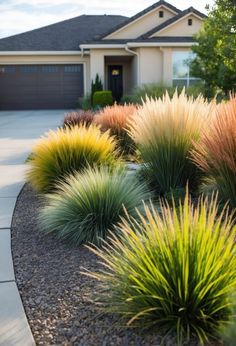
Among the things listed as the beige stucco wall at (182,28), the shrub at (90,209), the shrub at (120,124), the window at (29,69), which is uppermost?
the beige stucco wall at (182,28)

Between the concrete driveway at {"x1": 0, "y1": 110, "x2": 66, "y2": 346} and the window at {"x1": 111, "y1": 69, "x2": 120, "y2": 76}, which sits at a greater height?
the window at {"x1": 111, "y1": 69, "x2": 120, "y2": 76}

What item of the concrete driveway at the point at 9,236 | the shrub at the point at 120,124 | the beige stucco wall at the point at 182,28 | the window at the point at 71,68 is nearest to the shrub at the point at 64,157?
the concrete driveway at the point at 9,236

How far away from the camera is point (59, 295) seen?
12.3 ft

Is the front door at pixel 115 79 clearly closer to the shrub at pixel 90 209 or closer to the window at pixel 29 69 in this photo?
the window at pixel 29 69

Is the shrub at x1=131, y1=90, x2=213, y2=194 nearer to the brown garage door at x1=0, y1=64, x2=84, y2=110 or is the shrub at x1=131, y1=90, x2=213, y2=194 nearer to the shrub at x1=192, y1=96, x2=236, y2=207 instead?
the shrub at x1=192, y1=96, x2=236, y2=207

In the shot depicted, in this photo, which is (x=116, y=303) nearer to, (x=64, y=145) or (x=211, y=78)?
(x=64, y=145)

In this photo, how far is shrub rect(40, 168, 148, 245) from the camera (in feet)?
16.3

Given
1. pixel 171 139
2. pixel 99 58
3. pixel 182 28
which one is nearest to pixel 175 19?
pixel 182 28

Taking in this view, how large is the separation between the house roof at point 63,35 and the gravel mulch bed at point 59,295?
24.2m

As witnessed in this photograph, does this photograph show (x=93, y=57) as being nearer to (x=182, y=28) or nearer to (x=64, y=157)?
(x=182, y=28)

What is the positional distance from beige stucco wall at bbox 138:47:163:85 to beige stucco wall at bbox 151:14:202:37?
44.0 inches

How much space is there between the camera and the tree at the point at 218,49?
13.6 metres

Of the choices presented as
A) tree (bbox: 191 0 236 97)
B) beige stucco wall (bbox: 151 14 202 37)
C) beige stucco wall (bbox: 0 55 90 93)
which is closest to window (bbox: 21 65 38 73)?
beige stucco wall (bbox: 0 55 90 93)

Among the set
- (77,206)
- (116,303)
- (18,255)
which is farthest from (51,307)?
(77,206)
